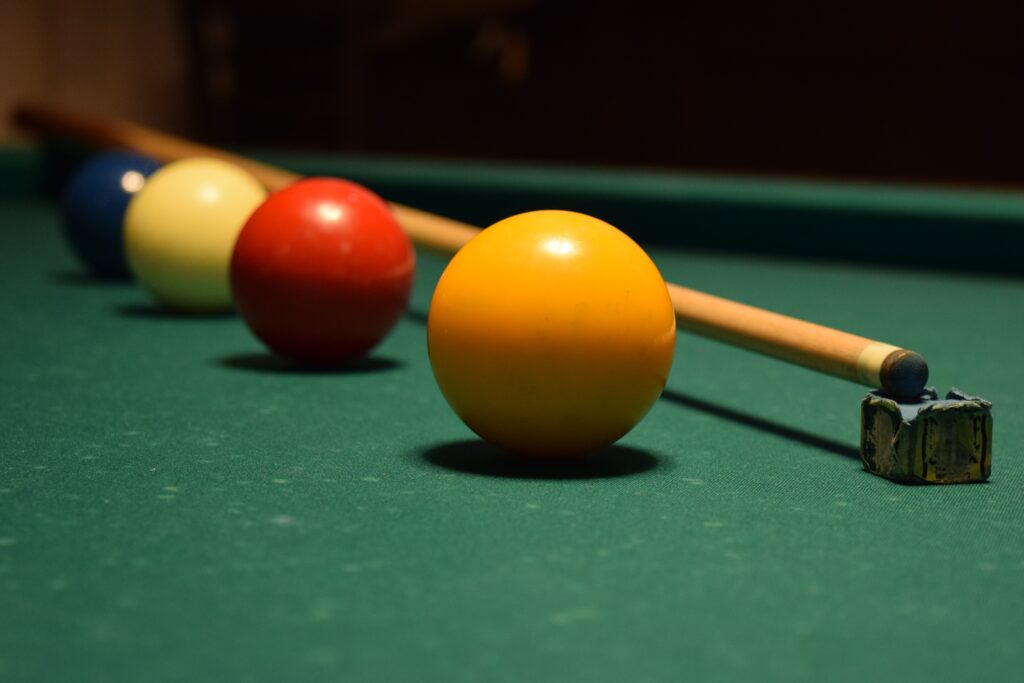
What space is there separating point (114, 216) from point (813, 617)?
3.86 metres

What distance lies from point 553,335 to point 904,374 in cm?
58

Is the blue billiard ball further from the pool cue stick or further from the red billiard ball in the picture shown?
the red billiard ball

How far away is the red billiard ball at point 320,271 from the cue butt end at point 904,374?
1.45m

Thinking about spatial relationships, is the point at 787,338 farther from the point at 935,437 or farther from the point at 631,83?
the point at 631,83

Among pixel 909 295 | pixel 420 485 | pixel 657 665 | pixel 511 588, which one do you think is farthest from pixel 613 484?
pixel 909 295

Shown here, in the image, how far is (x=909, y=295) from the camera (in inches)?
200

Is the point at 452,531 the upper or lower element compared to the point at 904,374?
lower

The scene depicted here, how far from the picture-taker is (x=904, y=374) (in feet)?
7.59

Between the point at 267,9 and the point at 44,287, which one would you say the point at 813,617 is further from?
the point at 267,9

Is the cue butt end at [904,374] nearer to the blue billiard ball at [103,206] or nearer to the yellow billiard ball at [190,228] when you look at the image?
the yellow billiard ball at [190,228]

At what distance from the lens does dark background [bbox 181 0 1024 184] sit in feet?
29.2

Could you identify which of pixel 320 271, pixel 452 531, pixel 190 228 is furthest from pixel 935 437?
pixel 190 228

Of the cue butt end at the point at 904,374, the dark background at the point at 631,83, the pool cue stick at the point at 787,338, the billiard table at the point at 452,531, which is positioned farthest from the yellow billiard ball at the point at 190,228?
the dark background at the point at 631,83

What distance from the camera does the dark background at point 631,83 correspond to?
891 cm
